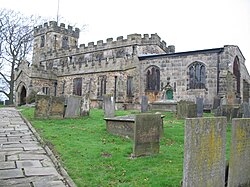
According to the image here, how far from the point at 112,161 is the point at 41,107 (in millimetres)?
7726

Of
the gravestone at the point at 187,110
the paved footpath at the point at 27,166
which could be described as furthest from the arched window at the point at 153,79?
the paved footpath at the point at 27,166

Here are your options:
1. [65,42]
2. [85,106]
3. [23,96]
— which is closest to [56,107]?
[85,106]

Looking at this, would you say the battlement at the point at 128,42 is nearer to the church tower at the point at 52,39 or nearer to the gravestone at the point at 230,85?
the church tower at the point at 52,39

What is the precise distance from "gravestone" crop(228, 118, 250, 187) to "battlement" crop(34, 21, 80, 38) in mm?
36543

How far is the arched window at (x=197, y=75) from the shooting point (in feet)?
69.8

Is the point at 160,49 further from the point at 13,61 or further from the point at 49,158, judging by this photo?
the point at 49,158

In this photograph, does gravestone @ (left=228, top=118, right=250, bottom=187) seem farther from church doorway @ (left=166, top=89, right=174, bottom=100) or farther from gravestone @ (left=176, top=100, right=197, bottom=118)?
church doorway @ (left=166, top=89, right=174, bottom=100)

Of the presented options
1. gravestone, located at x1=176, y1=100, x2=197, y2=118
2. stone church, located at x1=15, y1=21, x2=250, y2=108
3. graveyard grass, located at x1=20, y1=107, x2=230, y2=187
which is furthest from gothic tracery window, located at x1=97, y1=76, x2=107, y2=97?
graveyard grass, located at x1=20, y1=107, x2=230, y2=187

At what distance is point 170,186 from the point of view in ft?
13.6

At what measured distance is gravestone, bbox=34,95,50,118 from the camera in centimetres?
1216

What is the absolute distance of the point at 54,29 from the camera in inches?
1473

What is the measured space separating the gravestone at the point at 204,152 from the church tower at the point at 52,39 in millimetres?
34527

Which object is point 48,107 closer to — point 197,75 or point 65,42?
point 197,75

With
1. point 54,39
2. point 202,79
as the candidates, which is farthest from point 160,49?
point 54,39
